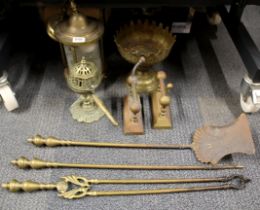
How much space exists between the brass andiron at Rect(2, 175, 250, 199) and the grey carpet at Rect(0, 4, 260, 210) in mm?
17

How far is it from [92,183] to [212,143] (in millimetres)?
396

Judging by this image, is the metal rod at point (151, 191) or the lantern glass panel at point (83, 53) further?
the lantern glass panel at point (83, 53)

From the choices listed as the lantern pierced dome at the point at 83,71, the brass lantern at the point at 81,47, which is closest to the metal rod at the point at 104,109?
the brass lantern at the point at 81,47

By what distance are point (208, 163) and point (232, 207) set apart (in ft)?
0.47

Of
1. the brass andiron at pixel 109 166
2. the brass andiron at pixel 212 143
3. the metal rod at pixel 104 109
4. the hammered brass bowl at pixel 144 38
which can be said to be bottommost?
the brass andiron at pixel 109 166

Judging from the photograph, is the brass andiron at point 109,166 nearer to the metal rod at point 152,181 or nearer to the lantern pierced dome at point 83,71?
the metal rod at point 152,181

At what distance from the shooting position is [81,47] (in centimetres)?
96

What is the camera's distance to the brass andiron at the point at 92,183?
0.83 meters

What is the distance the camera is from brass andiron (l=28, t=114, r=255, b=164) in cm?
91

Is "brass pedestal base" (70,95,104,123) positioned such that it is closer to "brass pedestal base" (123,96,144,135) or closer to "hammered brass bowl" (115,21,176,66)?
"brass pedestal base" (123,96,144,135)

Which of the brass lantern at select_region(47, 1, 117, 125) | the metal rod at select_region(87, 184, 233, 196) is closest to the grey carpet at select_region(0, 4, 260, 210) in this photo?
the metal rod at select_region(87, 184, 233, 196)

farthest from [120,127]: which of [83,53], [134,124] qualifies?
[83,53]

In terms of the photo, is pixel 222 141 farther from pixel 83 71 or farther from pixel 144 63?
pixel 83 71

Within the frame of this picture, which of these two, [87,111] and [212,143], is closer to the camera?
[212,143]
